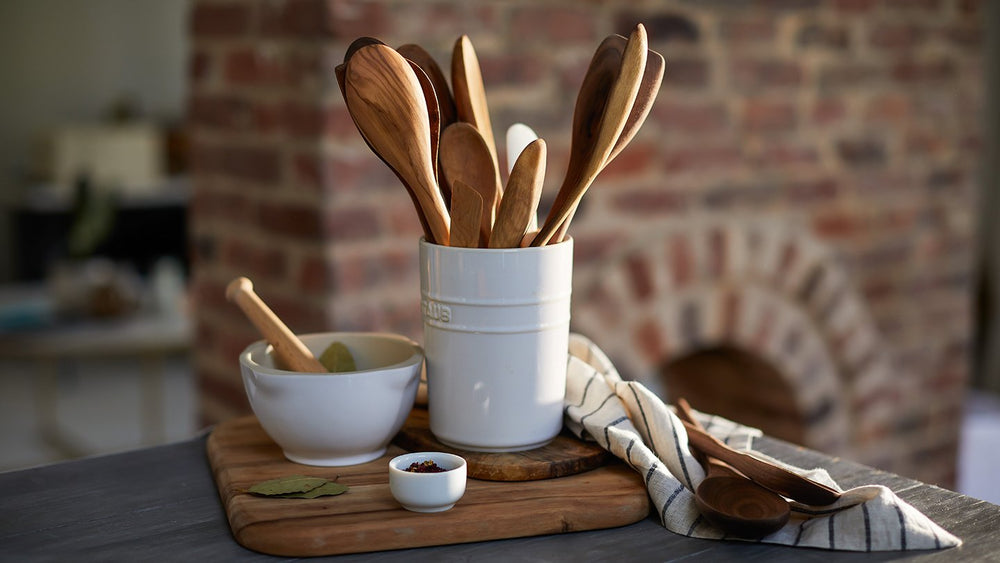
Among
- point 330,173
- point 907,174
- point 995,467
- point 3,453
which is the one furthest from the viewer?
point 3,453

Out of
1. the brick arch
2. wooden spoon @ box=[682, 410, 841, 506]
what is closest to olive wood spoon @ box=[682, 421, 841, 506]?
wooden spoon @ box=[682, 410, 841, 506]

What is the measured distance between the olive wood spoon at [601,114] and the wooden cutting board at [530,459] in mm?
163

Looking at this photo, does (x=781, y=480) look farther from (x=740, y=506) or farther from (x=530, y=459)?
(x=530, y=459)

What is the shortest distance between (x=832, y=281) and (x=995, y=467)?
84 centimetres

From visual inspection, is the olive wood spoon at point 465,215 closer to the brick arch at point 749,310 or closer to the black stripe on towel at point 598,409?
the black stripe on towel at point 598,409

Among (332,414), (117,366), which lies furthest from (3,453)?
(332,414)

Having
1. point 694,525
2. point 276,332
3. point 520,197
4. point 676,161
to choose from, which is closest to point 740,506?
point 694,525

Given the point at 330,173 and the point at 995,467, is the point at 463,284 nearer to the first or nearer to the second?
the point at 330,173

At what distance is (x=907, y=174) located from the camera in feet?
6.66

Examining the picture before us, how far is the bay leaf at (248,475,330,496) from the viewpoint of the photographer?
28.6 inches

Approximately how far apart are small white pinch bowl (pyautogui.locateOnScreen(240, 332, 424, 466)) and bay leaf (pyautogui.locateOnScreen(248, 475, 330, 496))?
3cm

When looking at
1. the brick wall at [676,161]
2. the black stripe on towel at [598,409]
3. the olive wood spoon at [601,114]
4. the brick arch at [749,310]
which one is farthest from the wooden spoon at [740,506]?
the brick arch at [749,310]

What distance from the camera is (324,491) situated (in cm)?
73

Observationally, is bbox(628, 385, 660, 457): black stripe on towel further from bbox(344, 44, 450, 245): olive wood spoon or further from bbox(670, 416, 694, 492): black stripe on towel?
bbox(344, 44, 450, 245): olive wood spoon
